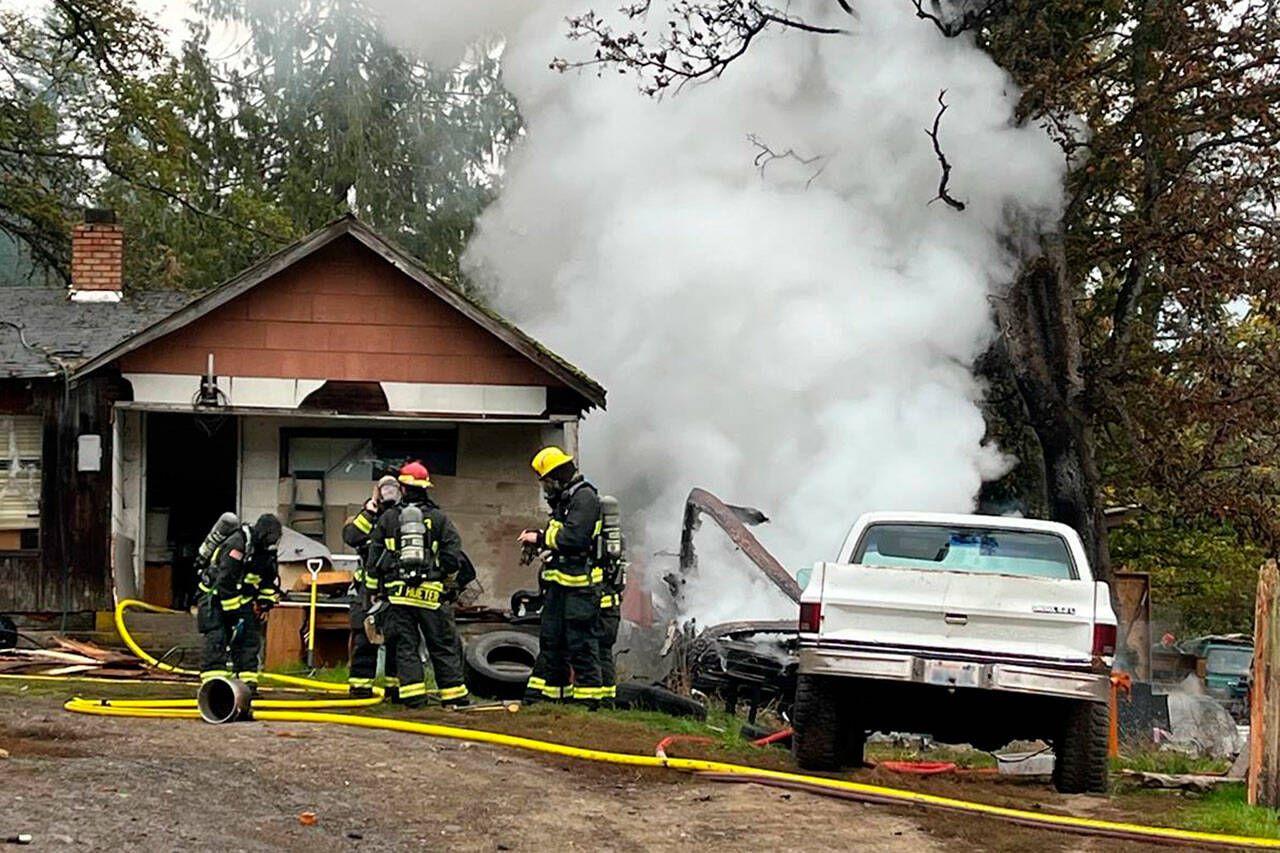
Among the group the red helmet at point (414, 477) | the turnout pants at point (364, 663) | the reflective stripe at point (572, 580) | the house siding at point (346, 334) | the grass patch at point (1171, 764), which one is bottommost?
the grass patch at point (1171, 764)

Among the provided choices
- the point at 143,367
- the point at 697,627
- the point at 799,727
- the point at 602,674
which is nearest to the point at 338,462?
the point at 143,367

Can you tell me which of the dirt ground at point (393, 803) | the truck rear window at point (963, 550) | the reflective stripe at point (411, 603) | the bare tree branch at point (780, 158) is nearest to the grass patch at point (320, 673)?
the reflective stripe at point (411, 603)

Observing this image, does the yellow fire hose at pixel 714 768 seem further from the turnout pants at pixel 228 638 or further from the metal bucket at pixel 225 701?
the turnout pants at pixel 228 638

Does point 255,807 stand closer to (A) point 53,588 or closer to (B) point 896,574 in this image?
(B) point 896,574

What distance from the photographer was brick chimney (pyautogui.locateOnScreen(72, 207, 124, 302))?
835 inches

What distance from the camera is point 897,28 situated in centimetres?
2102

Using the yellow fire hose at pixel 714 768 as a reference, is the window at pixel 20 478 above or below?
above

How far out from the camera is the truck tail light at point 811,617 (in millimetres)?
10328

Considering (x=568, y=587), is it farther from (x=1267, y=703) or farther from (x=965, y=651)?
(x=1267, y=703)

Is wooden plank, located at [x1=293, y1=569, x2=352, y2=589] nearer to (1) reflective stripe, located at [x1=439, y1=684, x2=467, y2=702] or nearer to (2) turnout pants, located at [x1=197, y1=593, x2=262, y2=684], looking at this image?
(2) turnout pants, located at [x1=197, y1=593, x2=262, y2=684]

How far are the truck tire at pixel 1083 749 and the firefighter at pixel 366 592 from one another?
463cm

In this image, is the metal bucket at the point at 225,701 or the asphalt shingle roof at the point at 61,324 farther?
the asphalt shingle roof at the point at 61,324

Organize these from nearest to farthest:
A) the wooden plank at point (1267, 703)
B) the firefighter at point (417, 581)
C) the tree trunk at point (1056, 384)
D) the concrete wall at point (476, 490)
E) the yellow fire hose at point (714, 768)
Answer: the yellow fire hose at point (714, 768)
the wooden plank at point (1267, 703)
the firefighter at point (417, 581)
the concrete wall at point (476, 490)
the tree trunk at point (1056, 384)

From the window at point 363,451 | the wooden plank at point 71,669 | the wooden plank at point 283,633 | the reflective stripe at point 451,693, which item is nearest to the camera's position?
the reflective stripe at point 451,693
